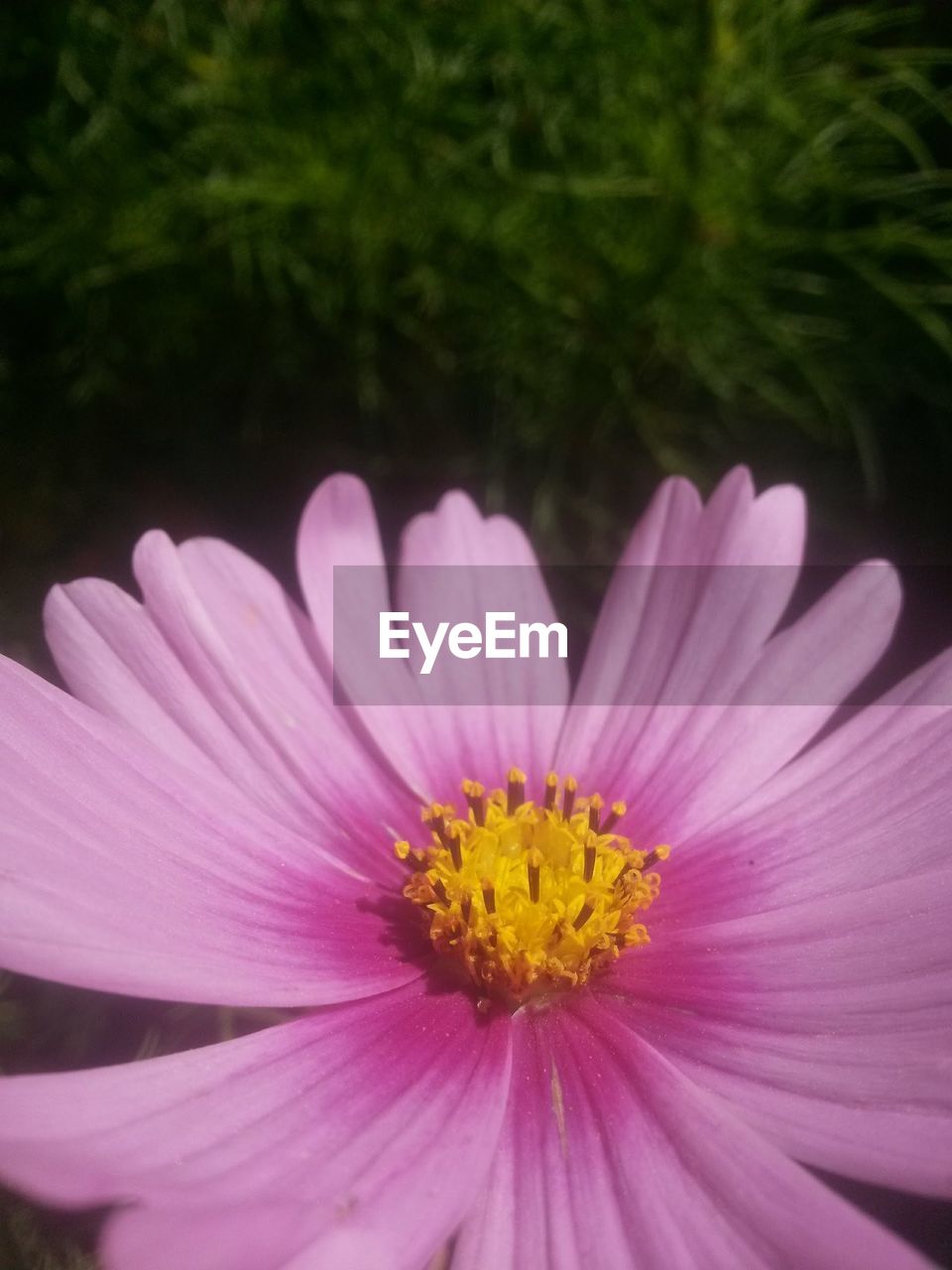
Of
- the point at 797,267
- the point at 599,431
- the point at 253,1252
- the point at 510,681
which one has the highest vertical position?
the point at 797,267

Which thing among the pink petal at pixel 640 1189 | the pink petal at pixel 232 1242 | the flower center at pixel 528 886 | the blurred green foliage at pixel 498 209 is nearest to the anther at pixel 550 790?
the flower center at pixel 528 886

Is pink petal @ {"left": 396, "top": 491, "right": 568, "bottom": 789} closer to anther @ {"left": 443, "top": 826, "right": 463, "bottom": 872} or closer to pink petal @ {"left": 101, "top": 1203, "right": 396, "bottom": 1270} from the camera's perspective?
anther @ {"left": 443, "top": 826, "right": 463, "bottom": 872}

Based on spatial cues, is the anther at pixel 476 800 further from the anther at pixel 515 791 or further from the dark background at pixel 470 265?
the dark background at pixel 470 265

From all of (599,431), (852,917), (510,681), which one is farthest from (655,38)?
(852,917)

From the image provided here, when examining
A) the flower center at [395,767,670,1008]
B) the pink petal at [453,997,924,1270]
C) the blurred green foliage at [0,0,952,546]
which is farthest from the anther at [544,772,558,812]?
the blurred green foliage at [0,0,952,546]

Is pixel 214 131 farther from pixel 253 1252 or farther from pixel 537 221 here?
pixel 253 1252
